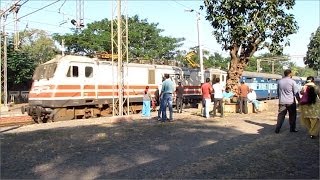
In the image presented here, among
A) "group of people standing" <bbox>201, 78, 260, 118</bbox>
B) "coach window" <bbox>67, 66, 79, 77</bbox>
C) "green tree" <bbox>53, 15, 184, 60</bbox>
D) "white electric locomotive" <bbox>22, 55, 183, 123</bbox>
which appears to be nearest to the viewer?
"group of people standing" <bbox>201, 78, 260, 118</bbox>

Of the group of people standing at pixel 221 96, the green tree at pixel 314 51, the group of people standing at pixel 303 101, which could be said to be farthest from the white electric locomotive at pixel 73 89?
the green tree at pixel 314 51

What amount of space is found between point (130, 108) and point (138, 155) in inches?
559

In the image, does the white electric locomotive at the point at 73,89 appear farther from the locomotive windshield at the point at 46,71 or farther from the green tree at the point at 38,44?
the green tree at the point at 38,44

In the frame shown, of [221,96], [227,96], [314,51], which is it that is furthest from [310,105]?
[314,51]

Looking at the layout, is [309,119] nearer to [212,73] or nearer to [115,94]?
[115,94]

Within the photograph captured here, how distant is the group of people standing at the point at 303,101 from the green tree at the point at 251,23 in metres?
7.69

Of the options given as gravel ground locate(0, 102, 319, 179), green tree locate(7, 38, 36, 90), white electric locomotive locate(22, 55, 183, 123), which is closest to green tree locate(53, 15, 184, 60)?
green tree locate(7, 38, 36, 90)

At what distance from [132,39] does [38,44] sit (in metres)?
25.3

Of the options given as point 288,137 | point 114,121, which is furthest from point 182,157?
point 114,121

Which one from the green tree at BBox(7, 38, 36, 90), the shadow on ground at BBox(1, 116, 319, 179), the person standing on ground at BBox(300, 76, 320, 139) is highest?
the green tree at BBox(7, 38, 36, 90)

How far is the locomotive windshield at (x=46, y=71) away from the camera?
730 inches

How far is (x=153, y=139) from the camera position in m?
10.6

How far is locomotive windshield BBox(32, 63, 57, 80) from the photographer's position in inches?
730

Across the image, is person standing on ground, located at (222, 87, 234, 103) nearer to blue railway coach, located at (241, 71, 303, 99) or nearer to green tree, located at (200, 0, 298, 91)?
green tree, located at (200, 0, 298, 91)
